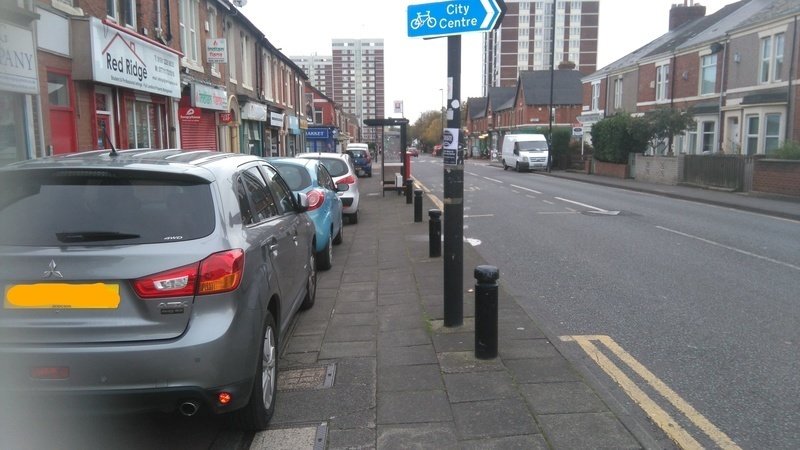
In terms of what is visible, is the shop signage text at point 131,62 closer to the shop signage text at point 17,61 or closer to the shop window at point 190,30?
the shop signage text at point 17,61

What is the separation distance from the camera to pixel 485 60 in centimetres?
13225

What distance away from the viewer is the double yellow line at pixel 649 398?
144 inches

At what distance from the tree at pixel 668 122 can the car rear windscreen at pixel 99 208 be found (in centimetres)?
2683

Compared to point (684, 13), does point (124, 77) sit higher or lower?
lower

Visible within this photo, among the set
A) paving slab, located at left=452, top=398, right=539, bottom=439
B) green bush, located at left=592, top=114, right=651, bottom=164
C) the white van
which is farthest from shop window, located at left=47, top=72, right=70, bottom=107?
the white van

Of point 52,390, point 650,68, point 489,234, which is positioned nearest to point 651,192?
point 489,234

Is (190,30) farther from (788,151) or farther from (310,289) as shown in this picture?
(788,151)

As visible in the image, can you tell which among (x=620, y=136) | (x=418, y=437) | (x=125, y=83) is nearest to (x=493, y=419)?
(x=418, y=437)

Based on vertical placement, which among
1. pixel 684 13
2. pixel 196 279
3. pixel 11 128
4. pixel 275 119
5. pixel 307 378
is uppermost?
pixel 684 13

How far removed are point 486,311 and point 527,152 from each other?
37044 millimetres

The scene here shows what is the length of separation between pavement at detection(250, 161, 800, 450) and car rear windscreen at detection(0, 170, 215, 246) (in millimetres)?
1419

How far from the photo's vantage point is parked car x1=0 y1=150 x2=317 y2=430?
309 cm

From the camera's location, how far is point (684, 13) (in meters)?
39.1

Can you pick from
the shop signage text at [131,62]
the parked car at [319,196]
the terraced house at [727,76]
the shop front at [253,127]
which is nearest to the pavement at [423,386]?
the parked car at [319,196]
